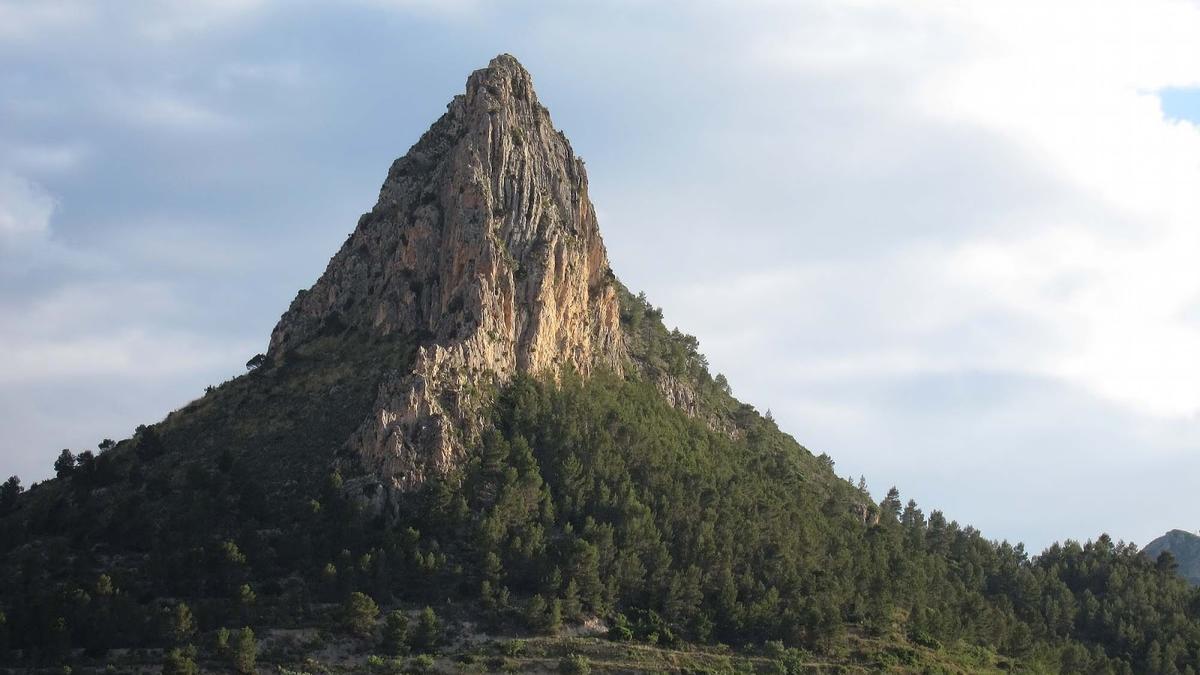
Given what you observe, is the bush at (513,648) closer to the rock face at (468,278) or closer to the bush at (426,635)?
the bush at (426,635)

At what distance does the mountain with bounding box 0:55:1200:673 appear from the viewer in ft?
374

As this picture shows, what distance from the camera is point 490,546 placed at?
409ft

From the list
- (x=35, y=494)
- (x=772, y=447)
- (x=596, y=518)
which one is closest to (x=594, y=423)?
(x=596, y=518)

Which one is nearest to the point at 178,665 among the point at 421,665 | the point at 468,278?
the point at 421,665

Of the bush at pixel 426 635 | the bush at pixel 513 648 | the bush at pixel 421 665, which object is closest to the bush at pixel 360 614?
the bush at pixel 426 635

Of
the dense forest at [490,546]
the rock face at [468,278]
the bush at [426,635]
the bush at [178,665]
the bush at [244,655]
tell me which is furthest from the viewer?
the rock face at [468,278]

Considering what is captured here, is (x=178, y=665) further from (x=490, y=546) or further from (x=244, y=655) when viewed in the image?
(x=490, y=546)

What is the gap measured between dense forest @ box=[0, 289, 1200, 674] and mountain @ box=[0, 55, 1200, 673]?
0.29 meters

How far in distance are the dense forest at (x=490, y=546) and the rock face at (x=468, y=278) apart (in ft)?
10.5

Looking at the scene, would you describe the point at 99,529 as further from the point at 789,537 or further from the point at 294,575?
the point at 789,537

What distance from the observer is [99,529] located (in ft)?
409

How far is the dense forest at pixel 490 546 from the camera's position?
115 meters

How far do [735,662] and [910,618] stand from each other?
2996cm

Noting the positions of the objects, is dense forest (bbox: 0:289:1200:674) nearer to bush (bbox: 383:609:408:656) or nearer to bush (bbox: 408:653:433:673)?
bush (bbox: 383:609:408:656)
